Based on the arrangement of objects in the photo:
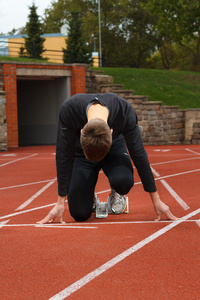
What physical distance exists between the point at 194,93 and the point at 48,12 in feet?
125

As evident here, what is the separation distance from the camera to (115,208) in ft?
18.7

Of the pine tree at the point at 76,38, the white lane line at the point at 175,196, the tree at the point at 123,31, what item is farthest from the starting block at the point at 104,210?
the tree at the point at 123,31

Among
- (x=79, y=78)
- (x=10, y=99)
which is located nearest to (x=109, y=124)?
(x=10, y=99)

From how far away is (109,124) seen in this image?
13.7ft

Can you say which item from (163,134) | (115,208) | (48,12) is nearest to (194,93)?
(163,134)

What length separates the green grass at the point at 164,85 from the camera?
73.4ft

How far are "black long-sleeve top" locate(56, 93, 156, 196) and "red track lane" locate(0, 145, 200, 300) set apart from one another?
67cm

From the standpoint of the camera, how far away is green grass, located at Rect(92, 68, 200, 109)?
22359 millimetres

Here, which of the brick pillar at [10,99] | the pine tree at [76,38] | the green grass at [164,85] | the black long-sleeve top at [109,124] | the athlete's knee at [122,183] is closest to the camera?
the black long-sleeve top at [109,124]

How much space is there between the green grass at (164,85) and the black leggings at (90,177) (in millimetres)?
16939

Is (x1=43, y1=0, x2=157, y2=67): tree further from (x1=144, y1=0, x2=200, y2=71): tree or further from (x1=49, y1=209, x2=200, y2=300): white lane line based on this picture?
(x1=49, y1=209, x2=200, y2=300): white lane line

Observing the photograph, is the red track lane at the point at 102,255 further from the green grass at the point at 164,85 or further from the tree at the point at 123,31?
the tree at the point at 123,31

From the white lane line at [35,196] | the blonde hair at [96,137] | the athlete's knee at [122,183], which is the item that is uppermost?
the blonde hair at [96,137]

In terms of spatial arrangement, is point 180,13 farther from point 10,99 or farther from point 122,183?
point 122,183
